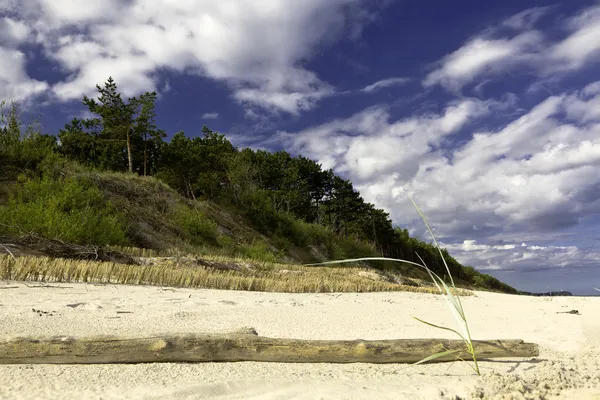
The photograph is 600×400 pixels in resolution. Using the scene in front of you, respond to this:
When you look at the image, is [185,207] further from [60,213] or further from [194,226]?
[60,213]

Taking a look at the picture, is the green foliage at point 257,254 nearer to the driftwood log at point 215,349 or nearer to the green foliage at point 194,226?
the green foliage at point 194,226

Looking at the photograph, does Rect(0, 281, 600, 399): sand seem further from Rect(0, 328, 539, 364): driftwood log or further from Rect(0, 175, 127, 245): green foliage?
Rect(0, 175, 127, 245): green foliage

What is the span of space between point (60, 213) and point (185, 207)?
937 cm

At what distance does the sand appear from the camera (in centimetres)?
231

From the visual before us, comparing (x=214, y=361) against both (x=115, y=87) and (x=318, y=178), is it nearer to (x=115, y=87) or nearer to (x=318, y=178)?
(x=115, y=87)

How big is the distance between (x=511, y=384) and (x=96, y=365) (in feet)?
8.15

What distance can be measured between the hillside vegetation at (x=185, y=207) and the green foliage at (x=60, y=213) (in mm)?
41

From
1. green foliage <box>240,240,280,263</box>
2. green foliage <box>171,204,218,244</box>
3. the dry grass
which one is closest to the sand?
the dry grass

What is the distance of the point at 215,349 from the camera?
2.74 metres

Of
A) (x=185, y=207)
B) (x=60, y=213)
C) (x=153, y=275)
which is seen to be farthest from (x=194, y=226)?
(x=153, y=275)

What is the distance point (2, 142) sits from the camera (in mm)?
16422

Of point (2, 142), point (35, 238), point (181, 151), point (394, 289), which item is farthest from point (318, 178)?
point (35, 238)

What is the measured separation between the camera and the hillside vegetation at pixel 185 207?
33.9 ft

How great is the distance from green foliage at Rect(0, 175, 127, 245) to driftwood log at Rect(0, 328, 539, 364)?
7.29 m
